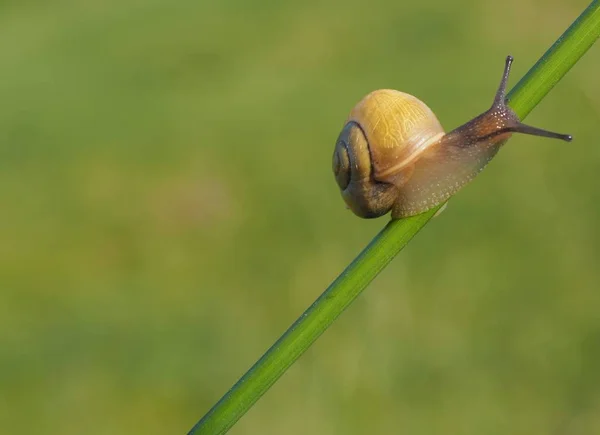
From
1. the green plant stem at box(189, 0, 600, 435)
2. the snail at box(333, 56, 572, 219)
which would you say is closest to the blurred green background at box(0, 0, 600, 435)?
the snail at box(333, 56, 572, 219)

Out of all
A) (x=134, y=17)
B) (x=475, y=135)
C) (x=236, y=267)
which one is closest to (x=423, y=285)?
(x=236, y=267)

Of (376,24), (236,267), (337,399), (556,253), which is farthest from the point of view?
(376,24)

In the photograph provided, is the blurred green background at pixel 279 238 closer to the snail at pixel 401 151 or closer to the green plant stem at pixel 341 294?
the snail at pixel 401 151

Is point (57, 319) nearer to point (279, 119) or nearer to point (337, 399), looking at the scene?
point (337, 399)

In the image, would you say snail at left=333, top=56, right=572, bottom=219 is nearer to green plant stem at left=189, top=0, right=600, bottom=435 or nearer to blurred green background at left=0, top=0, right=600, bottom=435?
green plant stem at left=189, top=0, right=600, bottom=435

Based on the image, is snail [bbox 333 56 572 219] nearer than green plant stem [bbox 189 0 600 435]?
No

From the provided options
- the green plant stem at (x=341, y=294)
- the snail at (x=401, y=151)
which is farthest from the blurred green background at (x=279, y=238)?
the green plant stem at (x=341, y=294)

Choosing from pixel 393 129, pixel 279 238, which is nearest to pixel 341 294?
pixel 393 129
